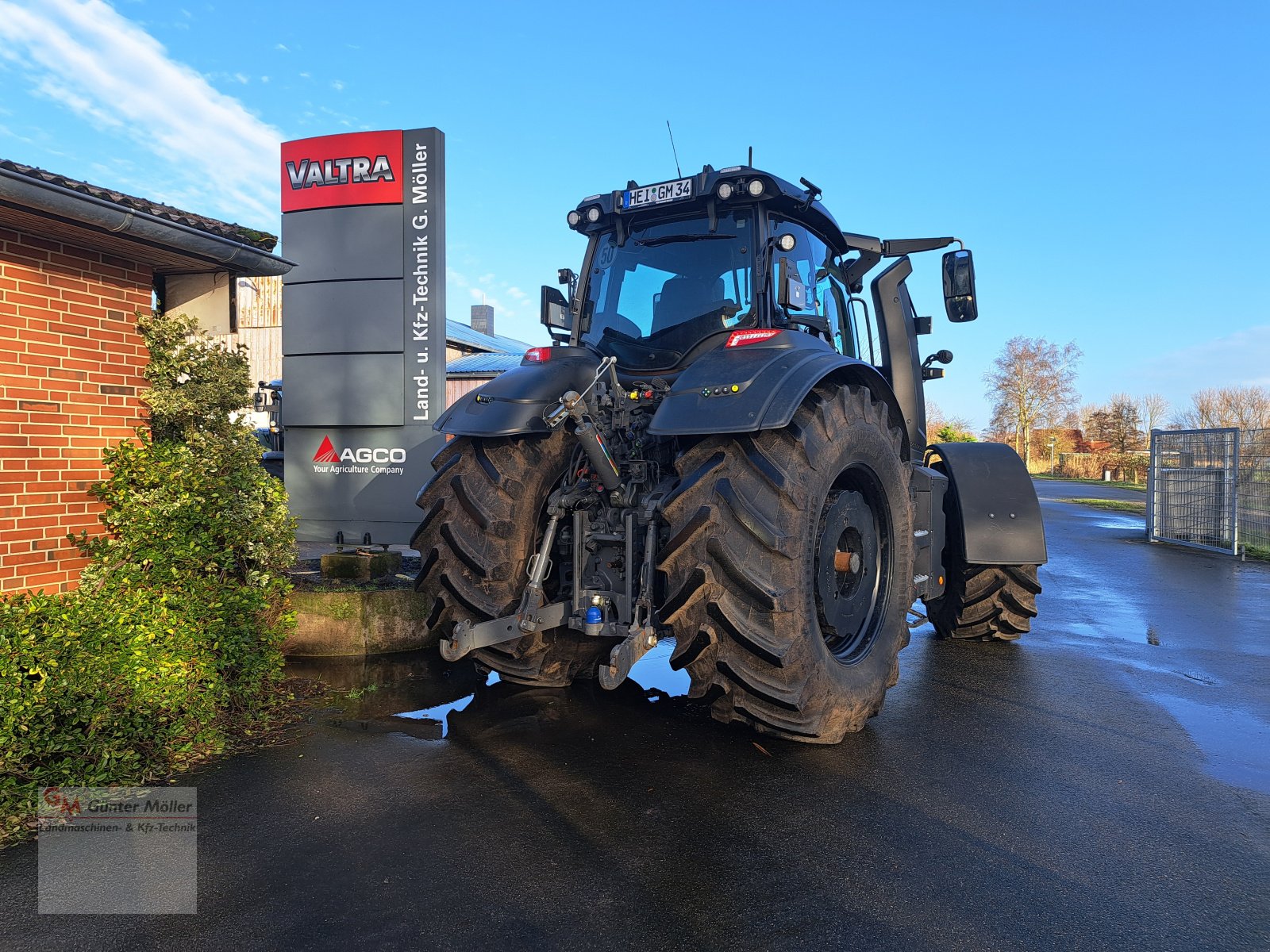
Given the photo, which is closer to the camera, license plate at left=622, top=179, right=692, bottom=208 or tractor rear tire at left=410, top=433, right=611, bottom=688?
tractor rear tire at left=410, top=433, right=611, bottom=688

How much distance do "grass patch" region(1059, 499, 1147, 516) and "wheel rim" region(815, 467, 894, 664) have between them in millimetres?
19606

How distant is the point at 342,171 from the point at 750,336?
209 inches

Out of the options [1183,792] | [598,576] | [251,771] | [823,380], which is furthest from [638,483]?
[1183,792]

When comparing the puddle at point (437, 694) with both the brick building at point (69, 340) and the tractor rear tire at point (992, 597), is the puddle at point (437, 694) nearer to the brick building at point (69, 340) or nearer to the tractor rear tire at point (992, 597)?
the brick building at point (69, 340)

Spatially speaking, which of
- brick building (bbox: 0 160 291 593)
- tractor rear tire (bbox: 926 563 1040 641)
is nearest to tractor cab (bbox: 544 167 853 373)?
brick building (bbox: 0 160 291 593)

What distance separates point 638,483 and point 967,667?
3108mm

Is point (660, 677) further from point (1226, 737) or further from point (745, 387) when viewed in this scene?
point (1226, 737)

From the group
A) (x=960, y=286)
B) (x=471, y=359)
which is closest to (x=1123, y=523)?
(x=960, y=286)

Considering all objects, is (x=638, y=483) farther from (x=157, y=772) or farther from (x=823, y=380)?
(x=157, y=772)

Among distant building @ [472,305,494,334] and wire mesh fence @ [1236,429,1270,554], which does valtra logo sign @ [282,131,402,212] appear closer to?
wire mesh fence @ [1236,429,1270,554]

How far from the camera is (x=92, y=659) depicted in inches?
138

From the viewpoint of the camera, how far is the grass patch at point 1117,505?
21.9 m

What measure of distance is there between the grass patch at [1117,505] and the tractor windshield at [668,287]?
2028 cm

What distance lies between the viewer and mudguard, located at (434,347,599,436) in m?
4.49
